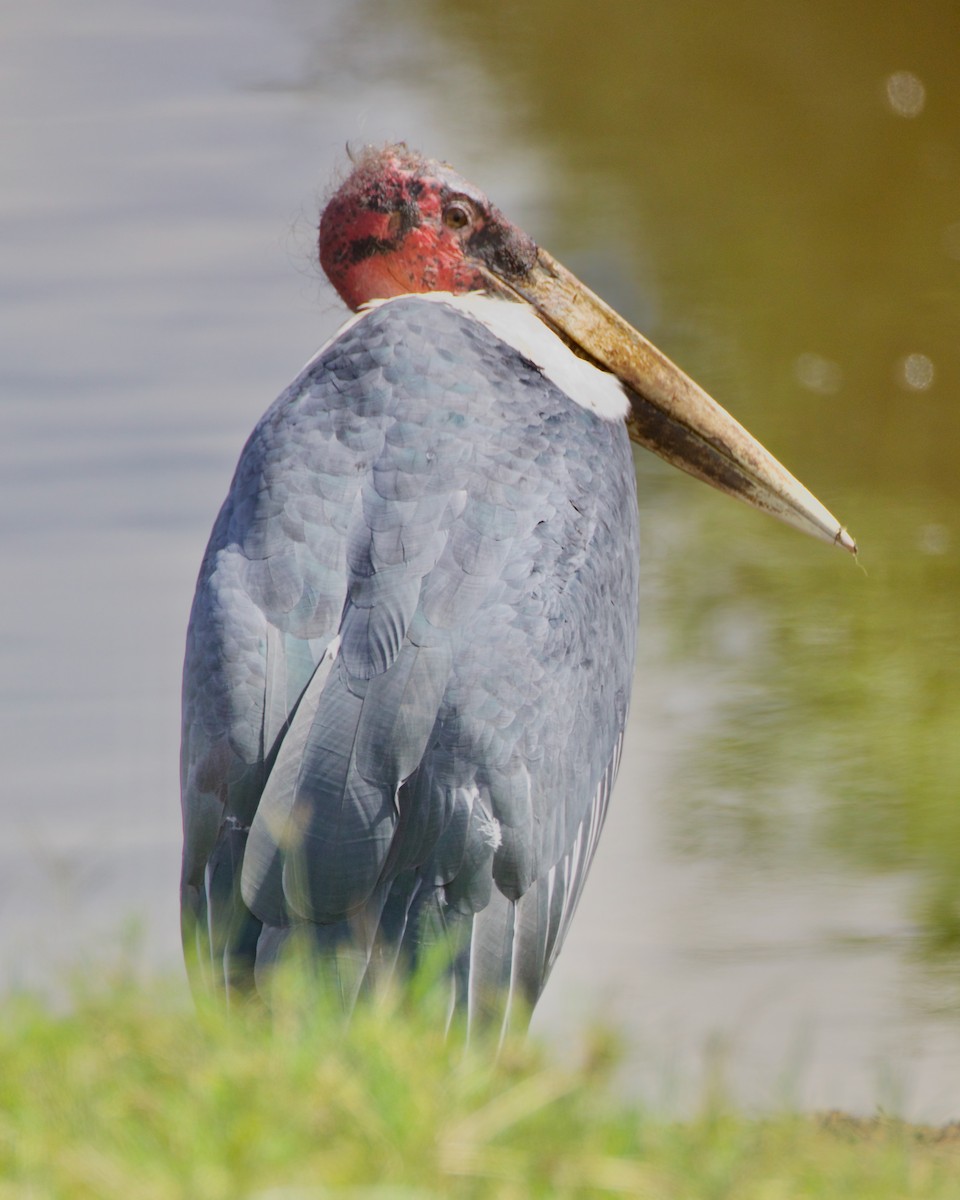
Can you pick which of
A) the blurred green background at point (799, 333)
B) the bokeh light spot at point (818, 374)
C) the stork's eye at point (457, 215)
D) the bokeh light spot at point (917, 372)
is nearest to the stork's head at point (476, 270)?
the stork's eye at point (457, 215)

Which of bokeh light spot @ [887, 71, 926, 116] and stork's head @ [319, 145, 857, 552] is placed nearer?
stork's head @ [319, 145, 857, 552]

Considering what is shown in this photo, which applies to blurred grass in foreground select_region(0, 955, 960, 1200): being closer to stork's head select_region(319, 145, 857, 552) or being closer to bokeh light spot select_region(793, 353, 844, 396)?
stork's head select_region(319, 145, 857, 552)

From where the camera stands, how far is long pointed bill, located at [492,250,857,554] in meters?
3.27

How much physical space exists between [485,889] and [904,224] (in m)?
10.1

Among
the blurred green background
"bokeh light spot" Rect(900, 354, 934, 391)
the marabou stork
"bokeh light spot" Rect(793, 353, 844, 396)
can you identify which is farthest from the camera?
"bokeh light spot" Rect(900, 354, 934, 391)

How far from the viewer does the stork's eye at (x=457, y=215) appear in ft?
10.6

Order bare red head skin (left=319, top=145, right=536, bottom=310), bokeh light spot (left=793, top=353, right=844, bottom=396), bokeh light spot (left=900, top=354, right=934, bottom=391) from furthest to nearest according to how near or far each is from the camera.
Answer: bokeh light spot (left=900, top=354, right=934, bottom=391) < bokeh light spot (left=793, top=353, right=844, bottom=396) < bare red head skin (left=319, top=145, right=536, bottom=310)

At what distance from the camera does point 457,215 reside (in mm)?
3248

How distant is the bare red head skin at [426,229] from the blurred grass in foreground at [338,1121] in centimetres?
176

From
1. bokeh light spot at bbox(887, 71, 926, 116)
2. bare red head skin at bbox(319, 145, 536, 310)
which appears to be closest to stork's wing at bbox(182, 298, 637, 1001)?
bare red head skin at bbox(319, 145, 536, 310)

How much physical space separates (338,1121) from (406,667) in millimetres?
957

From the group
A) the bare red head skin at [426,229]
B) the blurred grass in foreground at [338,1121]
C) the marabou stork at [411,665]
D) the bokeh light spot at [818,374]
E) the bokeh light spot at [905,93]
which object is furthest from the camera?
the bokeh light spot at [905,93]

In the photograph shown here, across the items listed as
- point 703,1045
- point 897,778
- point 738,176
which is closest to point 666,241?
point 738,176

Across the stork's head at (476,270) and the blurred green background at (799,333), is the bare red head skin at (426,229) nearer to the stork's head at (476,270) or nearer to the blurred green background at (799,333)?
the stork's head at (476,270)
